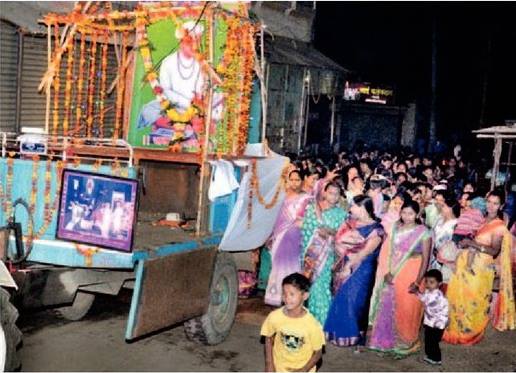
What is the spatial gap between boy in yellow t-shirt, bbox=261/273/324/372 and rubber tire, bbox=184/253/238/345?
7.35ft

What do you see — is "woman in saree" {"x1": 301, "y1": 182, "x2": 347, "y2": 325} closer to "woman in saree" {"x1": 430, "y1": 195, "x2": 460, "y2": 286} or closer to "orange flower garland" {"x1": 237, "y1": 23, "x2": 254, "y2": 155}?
"woman in saree" {"x1": 430, "y1": 195, "x2": 460, "y2": 286}

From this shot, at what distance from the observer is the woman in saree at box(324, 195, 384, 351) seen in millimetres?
6816

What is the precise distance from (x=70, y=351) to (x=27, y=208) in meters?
1.63

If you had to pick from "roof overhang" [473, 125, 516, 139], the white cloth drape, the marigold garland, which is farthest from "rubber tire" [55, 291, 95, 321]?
"roof overhang" [473, 125, 516, 139]

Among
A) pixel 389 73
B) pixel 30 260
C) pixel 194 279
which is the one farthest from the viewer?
pixel 389 73

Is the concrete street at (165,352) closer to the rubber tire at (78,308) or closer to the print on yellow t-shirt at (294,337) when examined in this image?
the rubber tire at (78,308)

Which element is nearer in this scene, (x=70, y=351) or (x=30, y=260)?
(x=30, y=260)

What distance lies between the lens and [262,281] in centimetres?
883

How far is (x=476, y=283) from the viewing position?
288 inches

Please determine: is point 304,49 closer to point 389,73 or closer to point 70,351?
point 389,73

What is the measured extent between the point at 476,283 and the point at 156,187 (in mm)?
4117

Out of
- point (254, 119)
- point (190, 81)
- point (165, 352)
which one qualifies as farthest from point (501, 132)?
point (165, 352)

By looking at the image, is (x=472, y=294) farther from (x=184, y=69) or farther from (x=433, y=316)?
(x=184, y=69)

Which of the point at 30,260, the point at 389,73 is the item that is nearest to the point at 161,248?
the point at 30,260
